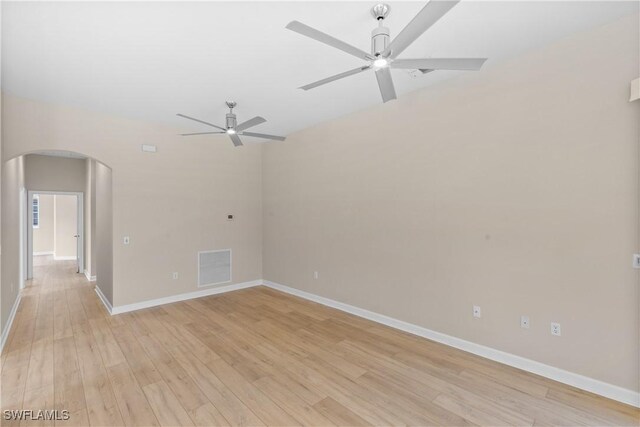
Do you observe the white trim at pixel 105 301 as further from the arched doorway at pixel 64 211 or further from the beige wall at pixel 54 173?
the beige wall at pixel 54 173

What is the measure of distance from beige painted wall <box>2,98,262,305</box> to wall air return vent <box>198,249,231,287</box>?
0.38 feet

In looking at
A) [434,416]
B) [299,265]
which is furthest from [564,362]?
[299,265]

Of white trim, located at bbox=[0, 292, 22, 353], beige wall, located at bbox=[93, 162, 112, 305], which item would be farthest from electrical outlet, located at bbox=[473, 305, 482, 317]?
white trim, located at bbox=[0, 292, 22, 353]

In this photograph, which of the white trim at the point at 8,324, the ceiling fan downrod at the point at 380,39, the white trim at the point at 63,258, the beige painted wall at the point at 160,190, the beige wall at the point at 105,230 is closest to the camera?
the ceiling fan downrod at the point at 380,39

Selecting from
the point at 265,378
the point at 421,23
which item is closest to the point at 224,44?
the point at 421,23

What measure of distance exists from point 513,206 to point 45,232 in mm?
13526

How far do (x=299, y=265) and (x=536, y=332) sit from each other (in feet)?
11.4

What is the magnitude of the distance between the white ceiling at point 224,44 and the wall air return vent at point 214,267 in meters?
2.81

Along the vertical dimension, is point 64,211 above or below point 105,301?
above

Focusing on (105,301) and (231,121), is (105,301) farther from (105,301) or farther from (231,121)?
(231,121)

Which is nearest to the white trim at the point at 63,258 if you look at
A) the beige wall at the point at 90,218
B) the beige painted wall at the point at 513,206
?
the beige wall at the point at 90,218

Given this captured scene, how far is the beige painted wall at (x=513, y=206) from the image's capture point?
2.31 meters

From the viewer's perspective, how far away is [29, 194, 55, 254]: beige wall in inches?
384

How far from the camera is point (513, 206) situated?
2.81 meters
